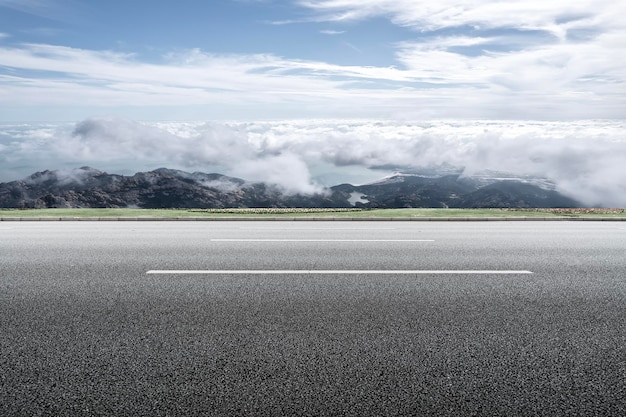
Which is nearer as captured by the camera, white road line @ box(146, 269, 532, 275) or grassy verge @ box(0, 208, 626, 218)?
white road line @ box(146, 269, 532, 275)

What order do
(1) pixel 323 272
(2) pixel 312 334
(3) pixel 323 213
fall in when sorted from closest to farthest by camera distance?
1. (2) pixel 312 334
2. (1) pixel 323 272
3. (3) pixel 323 213

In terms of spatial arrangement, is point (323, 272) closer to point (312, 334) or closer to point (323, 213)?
point (312, 334)

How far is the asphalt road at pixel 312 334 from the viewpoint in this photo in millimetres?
3852

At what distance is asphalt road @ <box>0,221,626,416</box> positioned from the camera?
3852 millimetres

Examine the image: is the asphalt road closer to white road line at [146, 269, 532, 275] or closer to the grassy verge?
white road line at [146, 269, 532, 275]

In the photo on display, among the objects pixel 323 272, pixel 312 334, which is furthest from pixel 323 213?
pixel 312 334

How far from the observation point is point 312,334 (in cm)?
523

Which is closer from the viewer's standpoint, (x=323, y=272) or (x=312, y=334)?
(x=312, y=334)

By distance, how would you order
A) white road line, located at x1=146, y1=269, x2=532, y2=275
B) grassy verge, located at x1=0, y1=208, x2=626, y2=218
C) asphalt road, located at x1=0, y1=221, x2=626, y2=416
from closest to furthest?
asphalt road, located at x1=0, y1=221, x2=626, y2=416 → white road line, located at x1=146, y1=269, x2=532, y2=275 → grassy verge, located at x1=0, y1=208, x2=626, y2=218

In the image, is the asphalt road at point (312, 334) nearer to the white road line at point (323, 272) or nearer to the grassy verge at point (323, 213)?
the white road line at point (323, 272)


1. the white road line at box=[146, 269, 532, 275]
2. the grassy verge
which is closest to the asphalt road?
the white road line at box=[146, 269, 532, 275]

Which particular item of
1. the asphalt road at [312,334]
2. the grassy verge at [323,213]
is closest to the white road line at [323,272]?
the asphalt road at [312,334]

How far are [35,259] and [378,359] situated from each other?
24.5ft

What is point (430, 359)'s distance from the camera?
15.0 feet
